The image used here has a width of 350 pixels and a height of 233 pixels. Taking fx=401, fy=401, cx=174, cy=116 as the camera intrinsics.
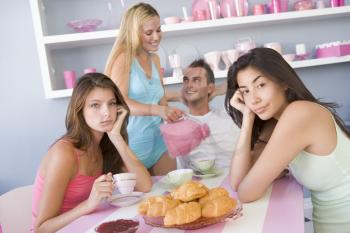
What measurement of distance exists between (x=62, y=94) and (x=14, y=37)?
0.33m

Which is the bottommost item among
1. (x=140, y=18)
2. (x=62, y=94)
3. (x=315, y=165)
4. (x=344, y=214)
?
(x=344, y=214)

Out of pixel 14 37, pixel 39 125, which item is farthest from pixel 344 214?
pixel 14 37

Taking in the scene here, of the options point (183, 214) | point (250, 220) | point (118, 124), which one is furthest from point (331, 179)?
point (118, 124)

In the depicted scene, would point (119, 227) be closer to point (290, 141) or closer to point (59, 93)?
point (290, 141)

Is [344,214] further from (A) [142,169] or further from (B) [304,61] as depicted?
(B) [304,61]

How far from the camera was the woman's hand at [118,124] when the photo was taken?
0.93 meters

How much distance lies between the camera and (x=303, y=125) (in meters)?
0.69

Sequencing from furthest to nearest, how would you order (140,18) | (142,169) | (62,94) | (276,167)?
(62,94)
(140,18)
(142,169)
(276,167)

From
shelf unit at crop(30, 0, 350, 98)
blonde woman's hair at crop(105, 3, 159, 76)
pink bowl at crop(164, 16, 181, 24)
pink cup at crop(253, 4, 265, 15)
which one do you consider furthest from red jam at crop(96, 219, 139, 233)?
pink cup at crop(253, 4, 265, 15)

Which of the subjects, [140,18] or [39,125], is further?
[39,125]

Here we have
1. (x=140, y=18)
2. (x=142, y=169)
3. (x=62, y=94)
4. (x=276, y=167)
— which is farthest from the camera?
(x=62, y=94)

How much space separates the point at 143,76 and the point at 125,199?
46cm

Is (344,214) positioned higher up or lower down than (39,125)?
lower down

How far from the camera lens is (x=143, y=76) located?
113 centimetres
